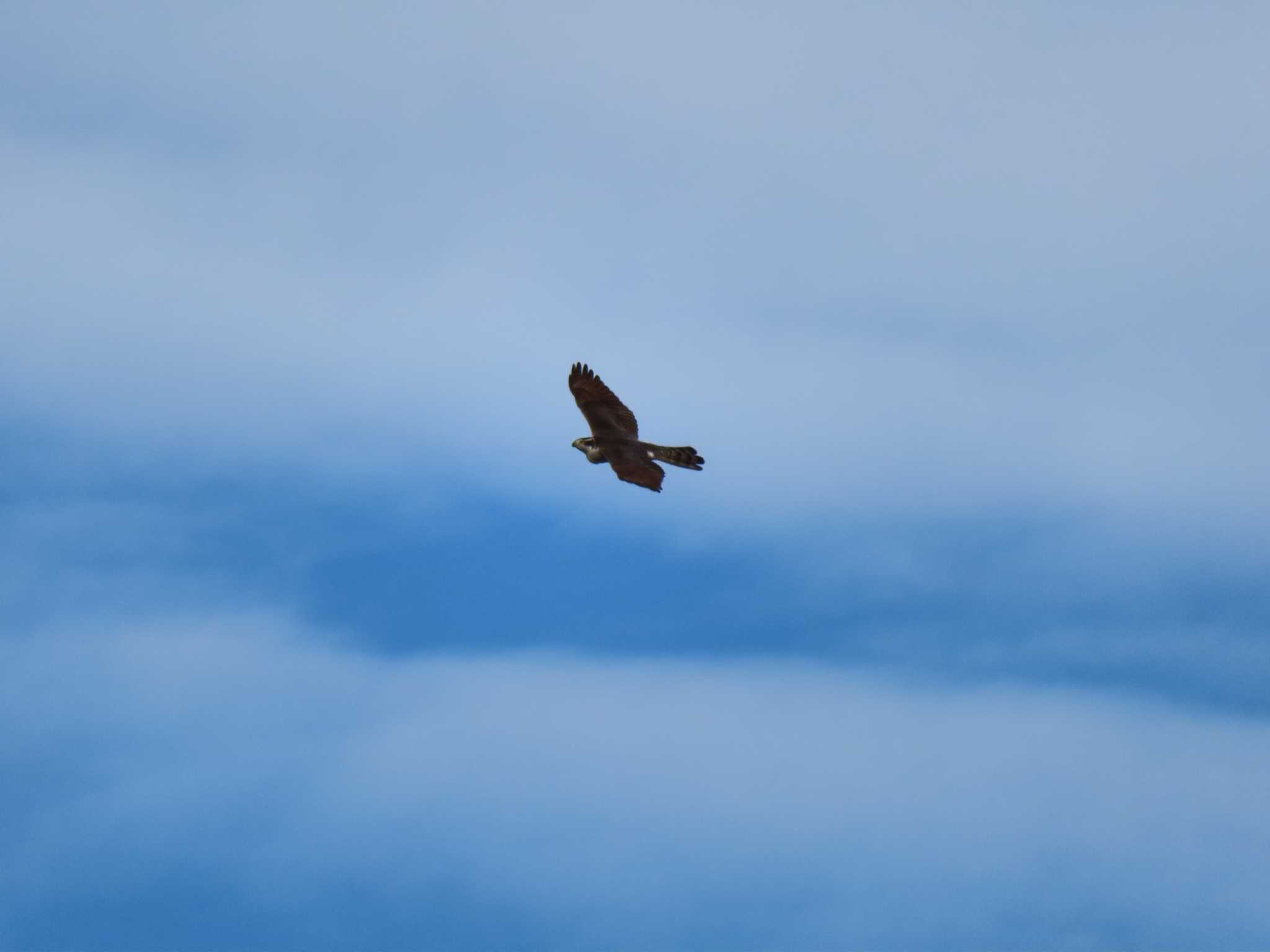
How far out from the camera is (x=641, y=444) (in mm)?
77375

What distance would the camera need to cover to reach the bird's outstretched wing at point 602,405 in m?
77.8

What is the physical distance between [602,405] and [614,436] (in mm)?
1286

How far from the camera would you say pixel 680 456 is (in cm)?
7650

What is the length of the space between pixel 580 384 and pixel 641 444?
3.34 m

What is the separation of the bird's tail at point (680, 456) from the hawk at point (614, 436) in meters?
0.03

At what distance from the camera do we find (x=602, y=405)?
77875 mm

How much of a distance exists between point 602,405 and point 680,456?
151 inches

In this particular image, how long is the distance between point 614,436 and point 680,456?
301 centimetres

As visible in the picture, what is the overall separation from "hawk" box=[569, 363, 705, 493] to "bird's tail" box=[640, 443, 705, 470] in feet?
0.11

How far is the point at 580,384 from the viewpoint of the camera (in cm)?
7788

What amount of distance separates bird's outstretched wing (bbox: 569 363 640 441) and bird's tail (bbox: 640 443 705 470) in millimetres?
1517

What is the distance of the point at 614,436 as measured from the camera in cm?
7794

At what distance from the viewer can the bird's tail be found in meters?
76.4

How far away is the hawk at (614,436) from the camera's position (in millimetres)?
77000
